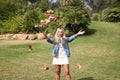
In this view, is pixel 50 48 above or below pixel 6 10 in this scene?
below

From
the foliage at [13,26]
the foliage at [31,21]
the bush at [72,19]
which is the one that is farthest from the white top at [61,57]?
the foliage at [13,26]

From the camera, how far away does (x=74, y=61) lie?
36.9 ft

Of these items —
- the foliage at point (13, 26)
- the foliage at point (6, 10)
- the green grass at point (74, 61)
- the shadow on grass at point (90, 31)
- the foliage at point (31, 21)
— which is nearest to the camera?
the green grass at point (74, 61)

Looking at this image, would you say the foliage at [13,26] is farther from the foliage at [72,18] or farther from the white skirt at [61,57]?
the white skirt at [61,57]

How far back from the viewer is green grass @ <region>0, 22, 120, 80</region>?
899cm

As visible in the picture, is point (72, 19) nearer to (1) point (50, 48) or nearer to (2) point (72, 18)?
(2) point (72, 18)

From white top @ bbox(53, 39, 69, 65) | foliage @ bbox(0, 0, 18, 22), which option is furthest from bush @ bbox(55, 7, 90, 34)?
white top @ bbox(53, 39, 69, 65)

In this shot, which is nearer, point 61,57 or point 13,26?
point 61,57

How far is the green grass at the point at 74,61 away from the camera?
8.99 metres

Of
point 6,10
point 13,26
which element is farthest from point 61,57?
point 6,10

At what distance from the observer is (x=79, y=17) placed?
18.9 m

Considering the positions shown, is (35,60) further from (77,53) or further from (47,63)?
(77,53)

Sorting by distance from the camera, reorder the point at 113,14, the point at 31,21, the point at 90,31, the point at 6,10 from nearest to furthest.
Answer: the point at 90,31
the point at 31,21
the point at 6,10
the point at 113,14

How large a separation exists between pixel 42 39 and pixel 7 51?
4750 millimetres
